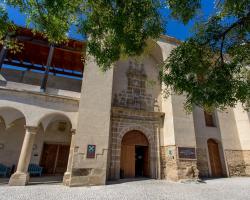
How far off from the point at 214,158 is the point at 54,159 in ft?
32.2

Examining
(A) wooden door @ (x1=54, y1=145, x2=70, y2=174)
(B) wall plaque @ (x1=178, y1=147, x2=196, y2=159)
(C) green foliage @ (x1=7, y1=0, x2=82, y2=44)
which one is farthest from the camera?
(A) wooden door @ (x1=54, y1=145, x2=70, y2=174)

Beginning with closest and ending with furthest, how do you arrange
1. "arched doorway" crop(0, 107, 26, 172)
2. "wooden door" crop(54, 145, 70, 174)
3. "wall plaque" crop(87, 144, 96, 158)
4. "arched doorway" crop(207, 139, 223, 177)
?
1. "wall plaque" crop(87, 144, 96, 158)
2. "arched doorway" crop(0, 107, 26, 172)
3. "wooden door" crop(54, 145, 70, 174)
4. "arched doorway" crop(207, 139, 223, 177)

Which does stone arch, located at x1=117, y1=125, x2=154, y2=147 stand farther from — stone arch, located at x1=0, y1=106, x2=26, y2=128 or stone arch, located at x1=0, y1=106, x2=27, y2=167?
stone arch, located at x1=0, y1=106, x2=26, y2=128

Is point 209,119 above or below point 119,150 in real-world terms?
above

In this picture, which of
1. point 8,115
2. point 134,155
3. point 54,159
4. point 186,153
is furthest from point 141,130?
point 8,115

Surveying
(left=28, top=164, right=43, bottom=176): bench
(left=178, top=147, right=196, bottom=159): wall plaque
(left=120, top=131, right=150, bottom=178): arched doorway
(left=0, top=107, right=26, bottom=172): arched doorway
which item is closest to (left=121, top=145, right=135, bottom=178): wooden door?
(left=120, top=131, right=150, bottom=178): arched doorway

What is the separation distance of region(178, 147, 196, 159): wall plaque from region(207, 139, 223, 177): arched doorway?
93.5 inches

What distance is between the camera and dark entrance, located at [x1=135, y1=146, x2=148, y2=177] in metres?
9.46

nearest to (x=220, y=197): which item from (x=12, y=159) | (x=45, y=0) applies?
(x=45, y=0)

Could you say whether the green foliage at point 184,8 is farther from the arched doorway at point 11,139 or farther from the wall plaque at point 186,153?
the arched doorway at point 11,139

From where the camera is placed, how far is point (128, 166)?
8.91 m

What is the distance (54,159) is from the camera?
1009 centimetres

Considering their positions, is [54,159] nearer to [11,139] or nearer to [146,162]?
[11,139]

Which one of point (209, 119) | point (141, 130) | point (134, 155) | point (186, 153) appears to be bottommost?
point (134, 155)
